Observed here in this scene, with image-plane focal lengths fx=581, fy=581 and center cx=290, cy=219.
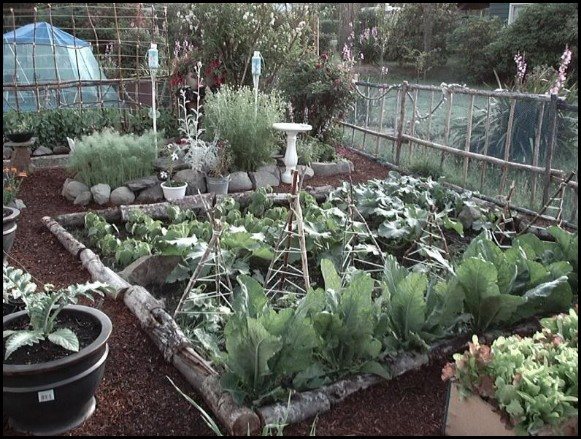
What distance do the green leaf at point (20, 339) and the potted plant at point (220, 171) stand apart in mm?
3739

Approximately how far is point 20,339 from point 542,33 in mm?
11708

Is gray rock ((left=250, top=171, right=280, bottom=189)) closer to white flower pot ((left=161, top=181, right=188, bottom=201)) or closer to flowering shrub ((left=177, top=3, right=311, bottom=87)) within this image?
white flower pot ((left=161, top=181, right=188, bottom=201))

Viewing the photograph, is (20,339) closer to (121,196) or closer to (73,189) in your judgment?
(121,196)

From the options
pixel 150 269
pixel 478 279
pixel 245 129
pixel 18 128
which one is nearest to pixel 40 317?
pixel 150 269

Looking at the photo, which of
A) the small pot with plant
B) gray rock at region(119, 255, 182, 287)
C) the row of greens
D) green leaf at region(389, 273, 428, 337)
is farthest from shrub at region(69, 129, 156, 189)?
green leaf at region(389, 273, 428, 337)

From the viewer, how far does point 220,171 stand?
6.23 meters

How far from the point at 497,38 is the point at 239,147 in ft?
30.0

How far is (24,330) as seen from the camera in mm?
2533

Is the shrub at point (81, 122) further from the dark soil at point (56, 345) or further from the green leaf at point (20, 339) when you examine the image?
the green leaf at point (20, 339)

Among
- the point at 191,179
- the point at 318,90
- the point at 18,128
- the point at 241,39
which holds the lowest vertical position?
the point at 191,179

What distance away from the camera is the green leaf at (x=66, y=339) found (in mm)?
2371

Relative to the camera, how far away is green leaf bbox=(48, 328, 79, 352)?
2.37 m

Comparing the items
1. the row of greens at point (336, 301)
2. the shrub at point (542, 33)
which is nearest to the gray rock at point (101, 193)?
the row of greens at point (336, 301)

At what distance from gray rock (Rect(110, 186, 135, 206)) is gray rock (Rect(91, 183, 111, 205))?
2.0 inches
